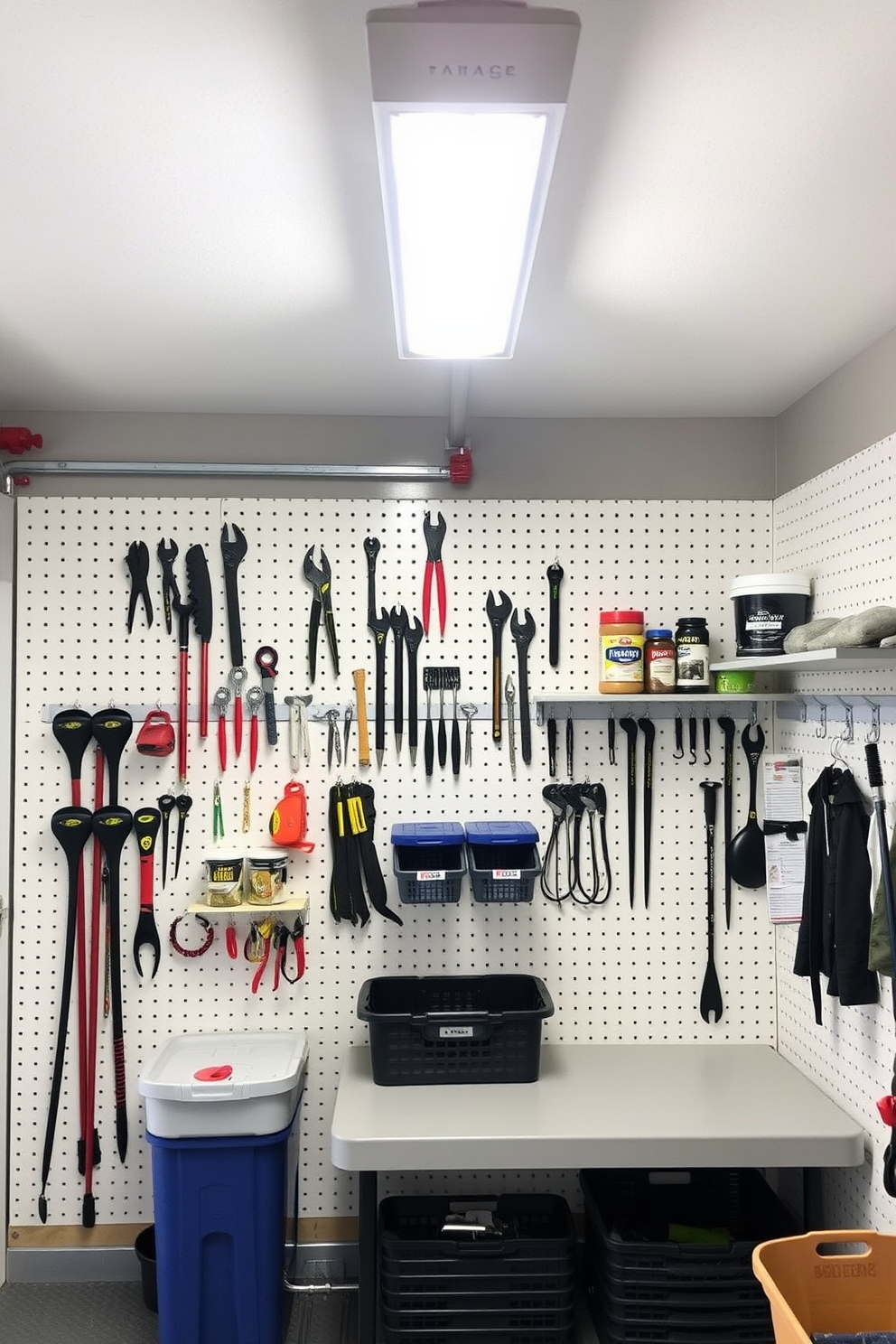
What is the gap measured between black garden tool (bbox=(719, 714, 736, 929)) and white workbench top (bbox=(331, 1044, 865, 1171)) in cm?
52

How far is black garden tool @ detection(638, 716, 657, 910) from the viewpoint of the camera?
3010mm

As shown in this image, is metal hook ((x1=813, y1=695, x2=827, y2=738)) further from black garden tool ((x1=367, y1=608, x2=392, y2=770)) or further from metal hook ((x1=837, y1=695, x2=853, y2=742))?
black garden tool ((x1=367, y1=608, x2=392, y2=770))

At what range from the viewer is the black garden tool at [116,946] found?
2.91 m

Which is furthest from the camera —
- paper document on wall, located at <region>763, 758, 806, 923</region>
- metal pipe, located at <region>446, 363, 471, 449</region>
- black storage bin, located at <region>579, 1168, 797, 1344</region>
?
paper document on wall, located at <region>763, 758, 806, 923</region>

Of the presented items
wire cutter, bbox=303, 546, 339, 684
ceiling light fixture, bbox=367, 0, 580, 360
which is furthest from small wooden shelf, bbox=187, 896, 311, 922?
ceiling light fixture, bbox=367, 0, 580, 360

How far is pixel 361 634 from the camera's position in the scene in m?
3.02

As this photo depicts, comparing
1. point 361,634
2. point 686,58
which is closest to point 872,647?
point 686,58

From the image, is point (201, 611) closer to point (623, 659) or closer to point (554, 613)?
point (554, 613)

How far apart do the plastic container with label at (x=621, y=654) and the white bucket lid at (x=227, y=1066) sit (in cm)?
132

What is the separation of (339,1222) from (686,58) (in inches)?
117

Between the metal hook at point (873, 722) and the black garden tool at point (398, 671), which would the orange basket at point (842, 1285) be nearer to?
the metal hook at point (873, 722)

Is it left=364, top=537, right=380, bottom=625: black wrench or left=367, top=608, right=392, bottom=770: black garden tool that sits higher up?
left=364, top=537, right=380, bottom=625: black wrench

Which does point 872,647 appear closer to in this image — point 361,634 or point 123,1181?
point 361,634

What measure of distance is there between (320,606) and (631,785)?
1057 mm
